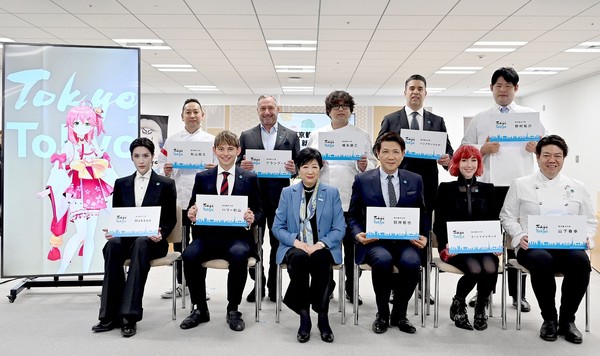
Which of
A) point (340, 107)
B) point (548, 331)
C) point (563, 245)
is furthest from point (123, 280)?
point (563, 245)

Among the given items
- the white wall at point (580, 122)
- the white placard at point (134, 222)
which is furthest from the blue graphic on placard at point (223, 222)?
the white wall at point (580, 122)

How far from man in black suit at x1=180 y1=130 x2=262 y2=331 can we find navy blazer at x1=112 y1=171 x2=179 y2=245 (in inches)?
7.4

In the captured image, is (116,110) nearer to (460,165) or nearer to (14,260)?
(14,260)

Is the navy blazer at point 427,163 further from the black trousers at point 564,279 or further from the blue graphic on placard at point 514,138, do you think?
the black trousers at point 564,279

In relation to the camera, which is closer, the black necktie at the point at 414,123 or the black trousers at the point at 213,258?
the black trousers at the point at 213,258

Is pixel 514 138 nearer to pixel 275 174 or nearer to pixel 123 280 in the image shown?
pixel 275 174

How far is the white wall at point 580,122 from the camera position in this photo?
10.7 metres

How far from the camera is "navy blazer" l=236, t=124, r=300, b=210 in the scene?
383 centimetres

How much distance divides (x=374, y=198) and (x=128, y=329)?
1.88 metres

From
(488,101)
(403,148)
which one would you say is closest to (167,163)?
(403,148)

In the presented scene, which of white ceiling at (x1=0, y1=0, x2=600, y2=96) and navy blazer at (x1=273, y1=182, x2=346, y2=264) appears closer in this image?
navy blazer at (x1=273, y1=182, x2=346, y2=264)

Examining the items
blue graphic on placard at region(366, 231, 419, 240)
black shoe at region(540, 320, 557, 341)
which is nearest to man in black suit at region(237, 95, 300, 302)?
blue graphic on placard at region(366, 231, 419, 240)

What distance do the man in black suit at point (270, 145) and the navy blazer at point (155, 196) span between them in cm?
62

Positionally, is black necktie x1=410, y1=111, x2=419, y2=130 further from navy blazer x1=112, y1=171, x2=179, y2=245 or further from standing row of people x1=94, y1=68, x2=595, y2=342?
navy blazer x1=112, y1=171, x2=179, y2=245
